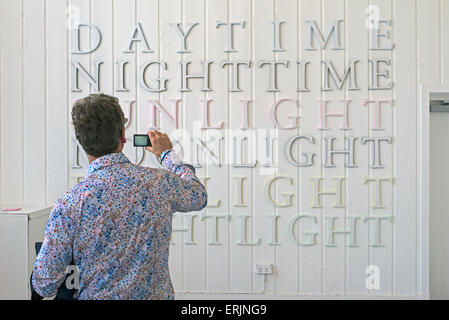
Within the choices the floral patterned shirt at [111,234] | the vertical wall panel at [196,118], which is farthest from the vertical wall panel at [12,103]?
the floral patterned shirt at [111,234]

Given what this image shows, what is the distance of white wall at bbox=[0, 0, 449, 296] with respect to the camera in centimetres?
330

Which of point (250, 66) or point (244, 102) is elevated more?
point (250, 66)

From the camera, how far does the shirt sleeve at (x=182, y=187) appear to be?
1428mm

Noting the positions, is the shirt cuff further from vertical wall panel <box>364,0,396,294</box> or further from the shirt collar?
vertical wall panel <box>364,0,396,294</box>

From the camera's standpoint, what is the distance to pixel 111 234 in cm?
132

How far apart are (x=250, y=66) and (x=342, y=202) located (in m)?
1.21

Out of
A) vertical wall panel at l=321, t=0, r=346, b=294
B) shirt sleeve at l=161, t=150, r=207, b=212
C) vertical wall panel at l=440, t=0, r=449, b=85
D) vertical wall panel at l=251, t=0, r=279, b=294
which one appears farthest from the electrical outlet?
shirt sleeve at l=161, t=150, r=207, b=212

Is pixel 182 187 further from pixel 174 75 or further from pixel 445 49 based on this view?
pixel 445 49

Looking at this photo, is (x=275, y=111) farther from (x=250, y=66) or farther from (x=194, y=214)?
(x=194, y=214)

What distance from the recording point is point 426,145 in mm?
3285

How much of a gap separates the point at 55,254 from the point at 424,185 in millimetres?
2786

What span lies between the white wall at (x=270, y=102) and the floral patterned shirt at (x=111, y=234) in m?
1.99

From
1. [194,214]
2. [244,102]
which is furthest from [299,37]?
[194,214]

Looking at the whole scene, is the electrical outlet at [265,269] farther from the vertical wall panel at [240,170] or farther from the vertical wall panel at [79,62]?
the vertical wall panel at [79,62]
